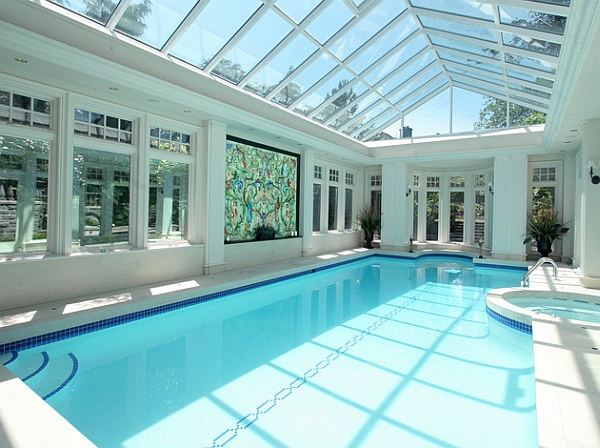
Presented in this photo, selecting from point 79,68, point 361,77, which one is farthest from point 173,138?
point 361,77

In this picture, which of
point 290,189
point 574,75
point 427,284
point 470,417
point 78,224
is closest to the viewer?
point 470,417

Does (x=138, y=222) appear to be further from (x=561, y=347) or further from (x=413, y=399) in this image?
(x=561, y=347)

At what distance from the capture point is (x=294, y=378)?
379 centimetres

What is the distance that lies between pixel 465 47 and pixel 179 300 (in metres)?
7.74

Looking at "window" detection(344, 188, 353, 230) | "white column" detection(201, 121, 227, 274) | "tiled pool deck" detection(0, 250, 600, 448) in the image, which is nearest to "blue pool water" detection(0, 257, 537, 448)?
"tiled pool deck" detection(0, 250, 600, 448)

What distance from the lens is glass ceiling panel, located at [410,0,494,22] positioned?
6.21m

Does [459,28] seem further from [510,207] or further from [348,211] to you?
[348,211]

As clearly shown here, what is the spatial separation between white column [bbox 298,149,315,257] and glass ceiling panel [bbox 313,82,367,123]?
1.09 meters

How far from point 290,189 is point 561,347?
295 inches

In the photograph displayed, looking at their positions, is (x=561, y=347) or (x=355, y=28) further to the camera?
(x=355, y=28)

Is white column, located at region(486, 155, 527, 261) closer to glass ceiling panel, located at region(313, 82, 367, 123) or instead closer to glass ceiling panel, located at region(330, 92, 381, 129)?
glass ceiling panel, located at region(330, 92, 381, 129)

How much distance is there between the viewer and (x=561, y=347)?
3.97 meters

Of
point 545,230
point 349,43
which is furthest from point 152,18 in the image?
point 545,230

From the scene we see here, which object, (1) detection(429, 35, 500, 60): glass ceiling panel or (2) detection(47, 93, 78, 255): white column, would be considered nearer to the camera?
(2) detection(47, 93, 78, 255): white column
